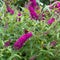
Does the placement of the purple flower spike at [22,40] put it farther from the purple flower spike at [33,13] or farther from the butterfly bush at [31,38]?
the purple flower spike at [33,13]

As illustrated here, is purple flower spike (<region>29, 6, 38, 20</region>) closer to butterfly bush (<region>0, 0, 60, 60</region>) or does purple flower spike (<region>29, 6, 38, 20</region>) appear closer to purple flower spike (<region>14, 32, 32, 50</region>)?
butterfly bush (<region>0, 0, 60, 60</region>)

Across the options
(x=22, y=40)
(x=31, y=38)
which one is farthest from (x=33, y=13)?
(x=22, y=40)

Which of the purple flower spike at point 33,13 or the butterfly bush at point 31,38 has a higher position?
the purple flower spike at point 33,13

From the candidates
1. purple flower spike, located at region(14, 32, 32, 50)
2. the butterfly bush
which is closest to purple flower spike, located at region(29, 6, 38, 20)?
the butterfly bush

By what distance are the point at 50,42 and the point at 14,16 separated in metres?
0.41

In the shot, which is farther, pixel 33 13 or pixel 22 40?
pixel 33 13

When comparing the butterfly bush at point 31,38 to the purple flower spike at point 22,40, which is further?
the butterfly bush at point 31,38

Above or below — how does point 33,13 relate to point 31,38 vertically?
above

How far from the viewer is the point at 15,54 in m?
1.83

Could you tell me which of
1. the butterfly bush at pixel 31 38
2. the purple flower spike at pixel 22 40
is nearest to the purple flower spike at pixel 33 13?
the butterfly bush at pixel 31 38

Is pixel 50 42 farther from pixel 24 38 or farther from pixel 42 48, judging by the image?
pixel 24 38

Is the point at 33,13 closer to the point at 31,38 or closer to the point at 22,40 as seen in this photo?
the point at 31,38

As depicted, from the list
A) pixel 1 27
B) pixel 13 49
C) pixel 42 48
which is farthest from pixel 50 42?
pixel 1 27

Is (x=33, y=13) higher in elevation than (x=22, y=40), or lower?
higher
